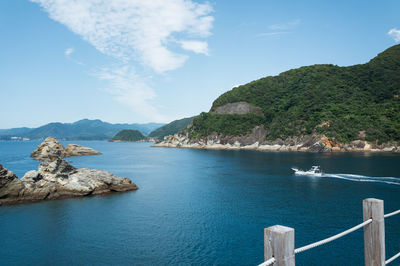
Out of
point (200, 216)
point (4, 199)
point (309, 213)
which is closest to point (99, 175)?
point (4, 199)

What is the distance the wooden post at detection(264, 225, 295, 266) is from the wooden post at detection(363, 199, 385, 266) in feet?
8.46

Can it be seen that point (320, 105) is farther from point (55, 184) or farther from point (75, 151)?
point (55, 184)

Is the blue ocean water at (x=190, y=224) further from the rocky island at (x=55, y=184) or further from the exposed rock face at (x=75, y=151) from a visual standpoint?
the exposed rock face at (x=75, y=151)

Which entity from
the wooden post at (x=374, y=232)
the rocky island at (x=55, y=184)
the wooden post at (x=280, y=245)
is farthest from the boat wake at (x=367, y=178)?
the wooden post at (x=280, y=245)

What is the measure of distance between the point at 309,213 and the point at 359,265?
36.6 ft

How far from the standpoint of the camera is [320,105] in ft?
414

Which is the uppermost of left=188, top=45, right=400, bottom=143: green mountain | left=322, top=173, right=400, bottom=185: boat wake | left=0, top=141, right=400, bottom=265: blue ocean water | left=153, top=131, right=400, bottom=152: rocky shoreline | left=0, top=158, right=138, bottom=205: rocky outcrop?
left=188, top=45, right=400, bottom=143: green mountain

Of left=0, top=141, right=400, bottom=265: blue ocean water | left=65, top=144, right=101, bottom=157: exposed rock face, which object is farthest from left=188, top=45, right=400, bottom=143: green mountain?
left=0, top=141, right=400, bottom=265: blue ocean water

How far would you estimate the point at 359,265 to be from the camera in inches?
687

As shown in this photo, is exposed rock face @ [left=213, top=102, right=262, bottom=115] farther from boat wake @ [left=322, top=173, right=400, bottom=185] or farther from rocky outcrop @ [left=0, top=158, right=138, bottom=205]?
rocky outcrop @ [left=0, top=158, right=138, bottom=205]

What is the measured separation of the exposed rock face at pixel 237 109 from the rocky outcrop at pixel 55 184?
12638 cm

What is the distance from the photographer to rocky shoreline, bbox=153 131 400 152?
10381cm

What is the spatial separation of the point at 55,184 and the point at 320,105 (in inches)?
4735

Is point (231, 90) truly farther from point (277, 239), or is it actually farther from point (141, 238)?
point (277, 239)
